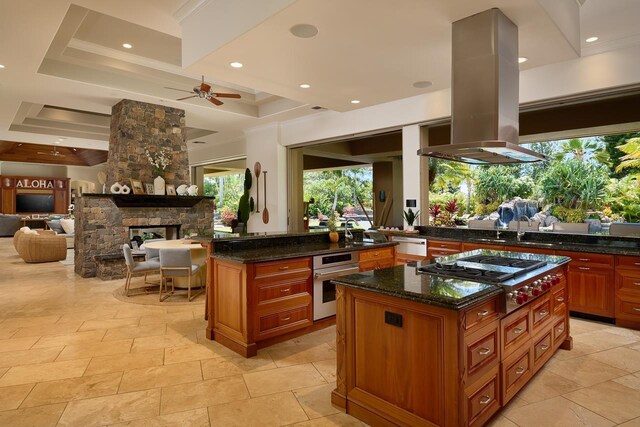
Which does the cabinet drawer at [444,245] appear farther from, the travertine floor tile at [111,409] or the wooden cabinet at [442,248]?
the travertine floor tile at [111,409]

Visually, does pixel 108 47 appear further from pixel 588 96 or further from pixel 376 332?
pixel 588 96

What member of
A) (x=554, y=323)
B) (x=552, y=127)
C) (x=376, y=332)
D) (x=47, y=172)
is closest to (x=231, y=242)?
(x=376, y=332)

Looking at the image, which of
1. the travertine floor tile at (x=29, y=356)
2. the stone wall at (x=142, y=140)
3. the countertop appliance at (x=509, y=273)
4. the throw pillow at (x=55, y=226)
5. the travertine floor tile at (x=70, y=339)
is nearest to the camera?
the countertop appliance at (x=509, y=273)

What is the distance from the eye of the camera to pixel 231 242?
12.2 feet

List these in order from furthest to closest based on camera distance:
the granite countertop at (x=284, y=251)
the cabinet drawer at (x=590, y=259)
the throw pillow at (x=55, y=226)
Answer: the throw pillow at (x=55, y=226)
the cabinet drawer at (x=590, y=259)
the granite countertop at (x=284, y=251)

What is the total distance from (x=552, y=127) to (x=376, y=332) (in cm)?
520

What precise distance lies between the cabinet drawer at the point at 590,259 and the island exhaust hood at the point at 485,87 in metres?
1.89

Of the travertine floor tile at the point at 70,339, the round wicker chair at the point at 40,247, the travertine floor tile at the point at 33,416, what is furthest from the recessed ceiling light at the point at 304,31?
the round wicker chair at the point at 40,247

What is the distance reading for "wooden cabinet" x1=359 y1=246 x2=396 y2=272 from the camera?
4.12m

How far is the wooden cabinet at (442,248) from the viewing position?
5.08 metres

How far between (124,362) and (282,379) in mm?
1379

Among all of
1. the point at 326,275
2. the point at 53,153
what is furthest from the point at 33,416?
the point at 53,153

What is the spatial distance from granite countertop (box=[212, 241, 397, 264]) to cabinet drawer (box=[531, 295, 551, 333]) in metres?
1.78

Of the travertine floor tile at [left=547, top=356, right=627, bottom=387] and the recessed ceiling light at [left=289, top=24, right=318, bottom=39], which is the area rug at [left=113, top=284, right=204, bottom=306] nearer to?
the recessed ceiling light at [left=289, top=24, right=318, bottom=39]
